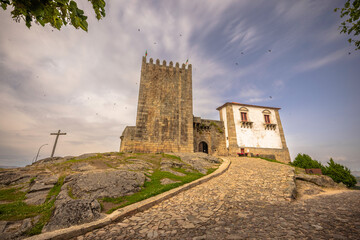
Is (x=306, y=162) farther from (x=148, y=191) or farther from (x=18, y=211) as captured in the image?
(x=18, y=211)

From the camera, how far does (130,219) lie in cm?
454

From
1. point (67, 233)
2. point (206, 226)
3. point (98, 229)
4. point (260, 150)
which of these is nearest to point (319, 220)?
point (206, 226)

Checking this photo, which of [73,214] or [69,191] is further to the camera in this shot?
[69,191]

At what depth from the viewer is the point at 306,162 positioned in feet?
62.5

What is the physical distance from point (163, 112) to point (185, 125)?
12.0 feet

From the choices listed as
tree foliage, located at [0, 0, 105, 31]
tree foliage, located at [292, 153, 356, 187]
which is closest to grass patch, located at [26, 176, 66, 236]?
tree foliage, located at [0, 0, 105, 31]

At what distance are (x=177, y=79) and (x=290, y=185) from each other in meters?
18.8

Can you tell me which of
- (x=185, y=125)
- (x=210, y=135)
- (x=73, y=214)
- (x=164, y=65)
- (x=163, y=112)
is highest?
(x=164, y=65)

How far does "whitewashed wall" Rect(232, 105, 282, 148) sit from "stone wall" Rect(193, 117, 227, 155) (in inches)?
118

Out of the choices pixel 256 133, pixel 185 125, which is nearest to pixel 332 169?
pixel 256 133

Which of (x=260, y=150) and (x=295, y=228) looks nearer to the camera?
(x=295, y=228)

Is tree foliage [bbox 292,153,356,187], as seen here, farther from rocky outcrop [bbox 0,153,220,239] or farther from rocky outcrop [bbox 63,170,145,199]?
rocky outcrop [bbox 63,170,145,199]

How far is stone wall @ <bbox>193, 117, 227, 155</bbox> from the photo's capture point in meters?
26.3

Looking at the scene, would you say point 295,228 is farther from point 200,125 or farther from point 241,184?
point 200,125
